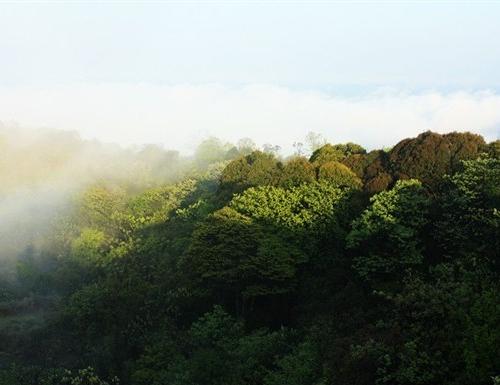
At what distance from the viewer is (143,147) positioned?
85.1 meters

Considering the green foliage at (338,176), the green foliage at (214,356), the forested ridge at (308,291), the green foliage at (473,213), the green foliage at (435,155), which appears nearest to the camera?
the forested ridge at (308,291)

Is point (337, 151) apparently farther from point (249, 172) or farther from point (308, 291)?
point (308, 291)

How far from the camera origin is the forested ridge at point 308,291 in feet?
66.4

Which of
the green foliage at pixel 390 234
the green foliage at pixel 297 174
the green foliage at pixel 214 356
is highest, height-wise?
the green foliage at pixel 297 174

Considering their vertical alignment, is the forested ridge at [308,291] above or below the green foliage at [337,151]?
below

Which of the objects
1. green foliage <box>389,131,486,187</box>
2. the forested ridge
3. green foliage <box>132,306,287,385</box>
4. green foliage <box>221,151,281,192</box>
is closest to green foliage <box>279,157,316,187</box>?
the forested ridge

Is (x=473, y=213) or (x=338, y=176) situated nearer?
(x=473, y=213)

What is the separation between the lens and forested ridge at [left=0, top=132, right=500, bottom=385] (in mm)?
20234

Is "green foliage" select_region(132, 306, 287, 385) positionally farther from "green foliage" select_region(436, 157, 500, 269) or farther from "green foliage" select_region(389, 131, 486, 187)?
"green foliage" select_region(389, 131, 486, 187)

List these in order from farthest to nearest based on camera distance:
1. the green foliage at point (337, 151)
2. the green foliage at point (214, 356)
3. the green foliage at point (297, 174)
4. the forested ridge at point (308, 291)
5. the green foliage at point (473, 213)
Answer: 1. the green foliage at point (337, 151)
2. the green foliage at point (297, 174)
3. the green foliage at point (214, 356)
4. the green foliage at point (473, 213)
5. the forested ridge at point (308, 291)

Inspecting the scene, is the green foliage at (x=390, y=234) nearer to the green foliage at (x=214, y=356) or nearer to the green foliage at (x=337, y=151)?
the green foliage at (x=214, y=356)

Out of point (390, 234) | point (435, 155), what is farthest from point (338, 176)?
point (390, 234)

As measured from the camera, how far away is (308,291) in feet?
101

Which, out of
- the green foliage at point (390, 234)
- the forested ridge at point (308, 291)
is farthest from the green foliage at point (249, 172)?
the green foliage at point (390, 234)
